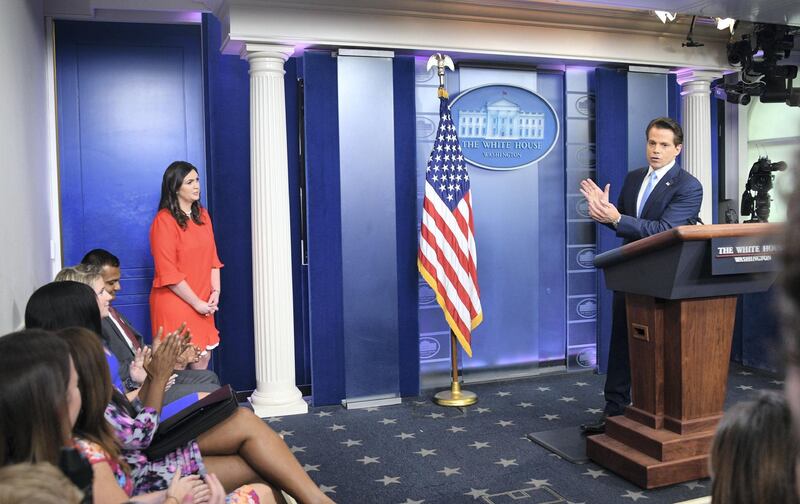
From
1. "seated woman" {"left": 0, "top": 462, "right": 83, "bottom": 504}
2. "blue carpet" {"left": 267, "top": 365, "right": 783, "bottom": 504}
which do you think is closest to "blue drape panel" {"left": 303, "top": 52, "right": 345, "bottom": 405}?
"blue carpet" {"left": 267, "top": 365, "right": 783, "bottom": 504}

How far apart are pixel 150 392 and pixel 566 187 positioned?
4.00 metres

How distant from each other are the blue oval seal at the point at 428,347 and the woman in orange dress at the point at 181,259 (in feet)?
5.29

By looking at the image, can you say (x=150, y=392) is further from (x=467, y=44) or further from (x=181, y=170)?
(x=467, y=44)

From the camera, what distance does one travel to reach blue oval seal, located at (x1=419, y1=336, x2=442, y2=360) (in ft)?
17.5

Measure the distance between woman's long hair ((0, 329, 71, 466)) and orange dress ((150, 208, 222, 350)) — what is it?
285 centimetres

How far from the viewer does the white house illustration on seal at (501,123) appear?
5.38m

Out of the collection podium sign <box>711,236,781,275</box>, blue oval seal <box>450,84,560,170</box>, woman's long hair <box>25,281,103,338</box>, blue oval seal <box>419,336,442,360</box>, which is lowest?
blue oval seal <box>419,336,442,360</box>

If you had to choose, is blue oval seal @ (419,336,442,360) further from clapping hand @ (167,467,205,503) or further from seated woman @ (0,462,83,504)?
seated woman @ (0,462,83,504)

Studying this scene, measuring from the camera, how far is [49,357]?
4.64 feet

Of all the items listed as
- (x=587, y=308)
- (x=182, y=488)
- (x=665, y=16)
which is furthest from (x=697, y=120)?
(x=182, y=488)

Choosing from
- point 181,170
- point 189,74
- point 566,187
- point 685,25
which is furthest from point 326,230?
point 685,25

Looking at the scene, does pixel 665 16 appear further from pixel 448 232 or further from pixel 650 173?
pixel 448 232

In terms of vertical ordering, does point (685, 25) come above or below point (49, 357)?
above

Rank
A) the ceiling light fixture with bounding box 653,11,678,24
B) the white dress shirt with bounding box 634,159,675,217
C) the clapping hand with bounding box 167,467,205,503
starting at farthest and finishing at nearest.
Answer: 1. the ceiling light fixture with bounding box 653,11,678,24
2. the white dress shirt with bounding box 634,159,675,217
3. the clapping hand with bounding box 167,467,205,503
